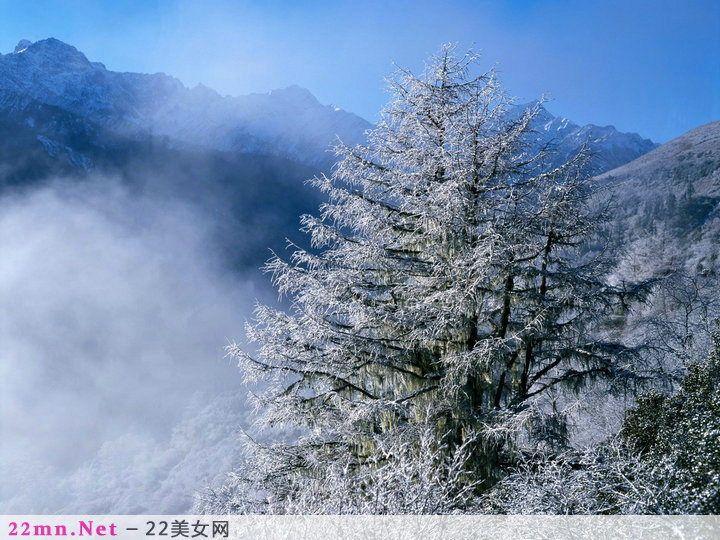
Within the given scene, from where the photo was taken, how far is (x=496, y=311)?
7.67 meters

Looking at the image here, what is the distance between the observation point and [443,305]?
21.9 feet

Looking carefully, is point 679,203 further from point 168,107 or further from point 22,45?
point 22,45

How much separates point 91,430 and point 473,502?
7644 cm

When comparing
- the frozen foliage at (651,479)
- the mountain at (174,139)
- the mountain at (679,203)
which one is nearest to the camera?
the frozen foliage at (651,479)

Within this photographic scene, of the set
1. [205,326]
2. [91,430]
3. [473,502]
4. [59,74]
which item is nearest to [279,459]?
[473,502]

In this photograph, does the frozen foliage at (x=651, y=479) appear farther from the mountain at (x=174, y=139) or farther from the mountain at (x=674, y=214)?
the mountain at (x=174, y=139)

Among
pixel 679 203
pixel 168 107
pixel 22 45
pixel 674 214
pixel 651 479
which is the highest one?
pixel 22 45

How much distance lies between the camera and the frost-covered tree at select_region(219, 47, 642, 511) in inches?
260

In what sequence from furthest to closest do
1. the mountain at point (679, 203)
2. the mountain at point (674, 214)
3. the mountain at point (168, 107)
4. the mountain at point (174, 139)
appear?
1. the mountain at point (168, 107)
2. the mountain at point (174, 139)
3. the mountain at point (679, 203)
4. the mountain at point (674, 214)

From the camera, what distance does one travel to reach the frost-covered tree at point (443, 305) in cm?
661

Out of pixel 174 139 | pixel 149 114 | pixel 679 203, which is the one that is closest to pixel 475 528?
pixel 679 203

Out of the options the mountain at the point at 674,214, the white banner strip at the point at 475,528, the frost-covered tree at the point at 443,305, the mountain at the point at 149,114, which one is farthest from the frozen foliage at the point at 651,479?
the mountain at the point at 149,114

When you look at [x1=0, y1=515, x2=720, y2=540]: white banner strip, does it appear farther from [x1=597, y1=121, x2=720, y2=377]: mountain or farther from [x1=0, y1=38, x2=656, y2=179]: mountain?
[x1=0, y1=38, x2=656, y2=179]: mountain

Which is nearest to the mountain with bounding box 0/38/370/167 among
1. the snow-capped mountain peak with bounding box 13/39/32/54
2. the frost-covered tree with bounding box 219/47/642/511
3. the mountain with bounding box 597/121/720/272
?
the snow-capped mountain peak with bounding box 13/39/32/54
